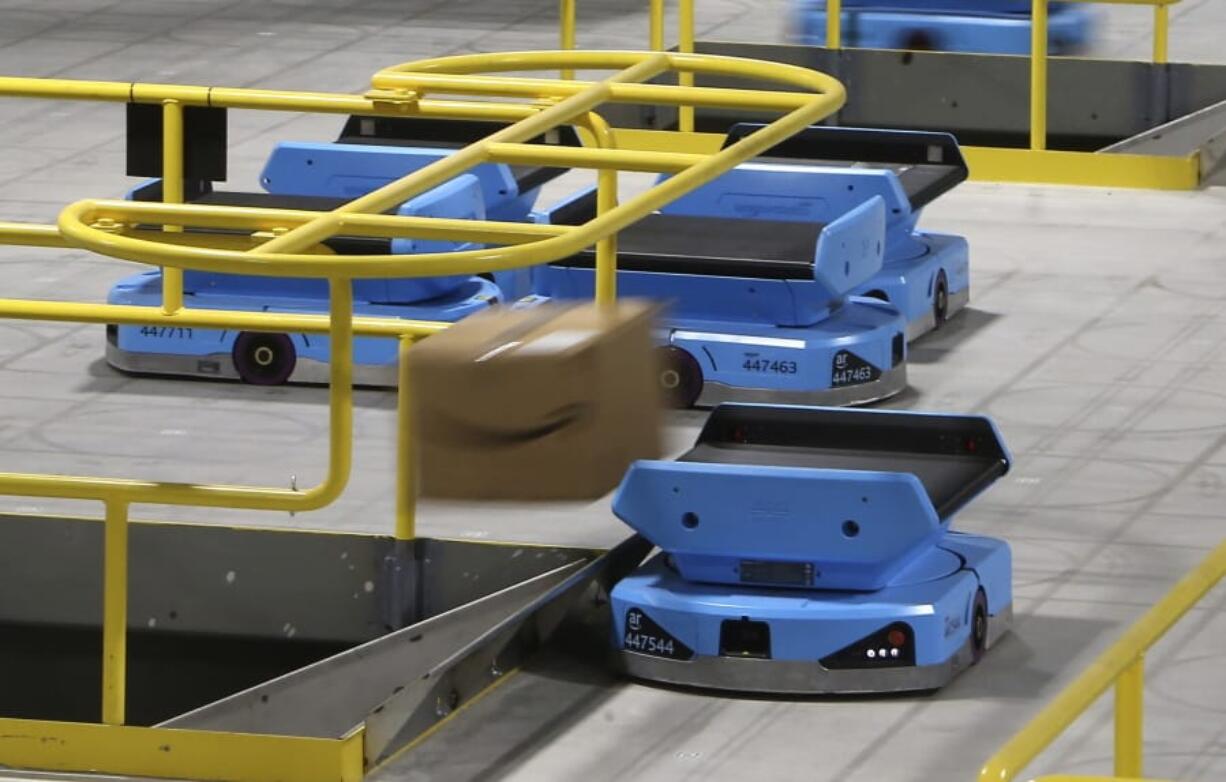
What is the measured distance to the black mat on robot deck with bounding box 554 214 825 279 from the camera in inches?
374

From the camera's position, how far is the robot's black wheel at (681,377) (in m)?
9.48

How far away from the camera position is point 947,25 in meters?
14.6

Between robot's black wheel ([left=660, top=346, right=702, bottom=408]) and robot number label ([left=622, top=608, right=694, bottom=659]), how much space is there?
2.45 metres

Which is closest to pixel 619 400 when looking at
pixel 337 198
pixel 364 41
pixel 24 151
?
pixel 337 198

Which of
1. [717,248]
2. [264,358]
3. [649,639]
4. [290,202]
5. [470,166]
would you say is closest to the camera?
[470,166]

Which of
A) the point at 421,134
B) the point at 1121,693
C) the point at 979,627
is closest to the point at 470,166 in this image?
the point at 979,627

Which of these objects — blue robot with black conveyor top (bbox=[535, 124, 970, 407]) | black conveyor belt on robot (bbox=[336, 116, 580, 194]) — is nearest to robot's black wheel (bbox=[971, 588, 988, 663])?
blue robot with black conveyor top (bbox=[535, 124, 970, 407])

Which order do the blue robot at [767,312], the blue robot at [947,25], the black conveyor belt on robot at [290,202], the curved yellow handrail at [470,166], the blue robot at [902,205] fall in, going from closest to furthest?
the curved yellow handrail at [470,166]
the blue robot at [767,312]
the black conveyor belt on robot at [290,202]
the blue robot at [902,205]
the blue robot at [947,25]

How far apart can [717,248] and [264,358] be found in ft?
5.02

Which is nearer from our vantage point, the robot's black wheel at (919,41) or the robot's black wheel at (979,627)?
the robot's black wheel at (979,627)

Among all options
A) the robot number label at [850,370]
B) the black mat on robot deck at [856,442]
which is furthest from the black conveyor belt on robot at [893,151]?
the black mat on robot deck at [856,442]

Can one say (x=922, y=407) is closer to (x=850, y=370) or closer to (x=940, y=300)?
(x=850, y=370)

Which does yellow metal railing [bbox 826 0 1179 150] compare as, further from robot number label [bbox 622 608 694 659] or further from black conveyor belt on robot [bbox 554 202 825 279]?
robot number label [bbox 622 608 694 659]

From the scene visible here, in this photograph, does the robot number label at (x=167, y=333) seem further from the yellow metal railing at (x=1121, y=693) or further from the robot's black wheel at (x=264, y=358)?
the yellow metal railing at (x=1121, y=693)
